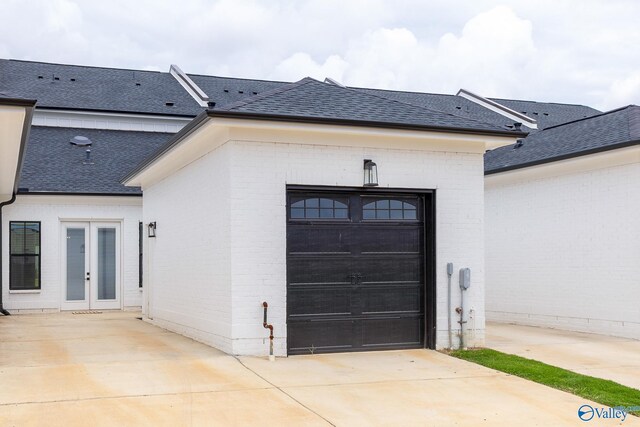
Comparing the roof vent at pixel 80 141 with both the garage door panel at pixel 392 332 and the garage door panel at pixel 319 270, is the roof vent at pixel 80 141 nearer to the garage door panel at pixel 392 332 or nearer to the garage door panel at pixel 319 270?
the garage door panel at pixel 319 270

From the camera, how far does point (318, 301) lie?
1085 centimetres

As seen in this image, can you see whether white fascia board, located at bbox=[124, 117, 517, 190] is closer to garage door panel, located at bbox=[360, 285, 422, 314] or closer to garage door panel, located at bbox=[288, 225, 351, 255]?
garage door panel, located at bbox=[288, 225, 351, 255]

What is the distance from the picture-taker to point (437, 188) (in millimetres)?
11461

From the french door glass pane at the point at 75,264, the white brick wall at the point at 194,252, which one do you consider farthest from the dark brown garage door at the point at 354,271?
the french door glass pane at the point at 75,264

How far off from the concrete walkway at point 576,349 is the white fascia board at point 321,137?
3.21m

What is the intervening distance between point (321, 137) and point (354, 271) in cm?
202

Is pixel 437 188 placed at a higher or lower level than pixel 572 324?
higher

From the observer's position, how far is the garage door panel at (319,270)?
10.8 m

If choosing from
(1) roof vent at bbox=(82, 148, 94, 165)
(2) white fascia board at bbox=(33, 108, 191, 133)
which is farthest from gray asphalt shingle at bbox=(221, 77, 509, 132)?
(2) white fascia board at bbox=(33, 108, 191, 133)

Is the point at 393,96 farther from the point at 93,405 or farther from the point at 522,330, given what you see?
the point at 93,405

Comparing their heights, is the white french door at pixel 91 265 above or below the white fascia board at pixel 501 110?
below

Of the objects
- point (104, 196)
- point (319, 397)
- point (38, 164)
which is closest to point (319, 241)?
point (319, 397)

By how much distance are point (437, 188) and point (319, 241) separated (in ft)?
6.70

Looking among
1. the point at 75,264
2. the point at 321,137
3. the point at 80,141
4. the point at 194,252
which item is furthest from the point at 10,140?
the point at 80,141
